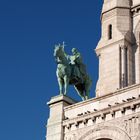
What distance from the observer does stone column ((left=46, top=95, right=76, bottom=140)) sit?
36.4m

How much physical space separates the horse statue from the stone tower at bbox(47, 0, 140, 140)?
1.52 metres

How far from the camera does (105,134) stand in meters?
34.2

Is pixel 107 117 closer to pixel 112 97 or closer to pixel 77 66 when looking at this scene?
pixel 112 97

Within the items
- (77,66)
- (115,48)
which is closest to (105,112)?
(77,66)

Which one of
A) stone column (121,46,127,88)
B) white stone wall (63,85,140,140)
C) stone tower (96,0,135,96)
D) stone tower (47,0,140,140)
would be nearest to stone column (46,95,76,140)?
stone tower (47,0,140,140)

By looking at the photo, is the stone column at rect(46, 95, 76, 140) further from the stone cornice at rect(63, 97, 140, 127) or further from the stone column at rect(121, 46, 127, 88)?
the stone column at rect(121, 46, 127, 88)

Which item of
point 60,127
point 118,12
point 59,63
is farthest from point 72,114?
point 118,12

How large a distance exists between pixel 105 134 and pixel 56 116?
415cm

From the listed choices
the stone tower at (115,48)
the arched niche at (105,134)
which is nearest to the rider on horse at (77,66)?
the stone tower at (115,48)

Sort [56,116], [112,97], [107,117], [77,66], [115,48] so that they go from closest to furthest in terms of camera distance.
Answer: [107,117]
[112,97]
[56,116]
[77,66]
[115,48]

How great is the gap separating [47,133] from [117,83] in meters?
6.48

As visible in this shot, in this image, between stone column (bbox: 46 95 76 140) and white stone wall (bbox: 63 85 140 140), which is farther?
stone column (bbox: 46 95 76 140)

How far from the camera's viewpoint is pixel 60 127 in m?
36.4

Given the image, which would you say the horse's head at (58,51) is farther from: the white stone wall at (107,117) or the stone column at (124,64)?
the stone column at (124,64)
